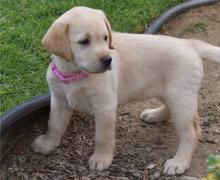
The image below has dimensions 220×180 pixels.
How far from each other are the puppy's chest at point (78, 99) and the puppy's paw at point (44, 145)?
37 cm

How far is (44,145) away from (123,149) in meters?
0.59

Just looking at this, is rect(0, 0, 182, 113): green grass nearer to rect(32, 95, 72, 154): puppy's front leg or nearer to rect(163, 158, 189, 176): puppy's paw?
rect(32, 95, 72, 154): puppy's front leg

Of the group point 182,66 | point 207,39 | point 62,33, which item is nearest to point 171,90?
point 182,66

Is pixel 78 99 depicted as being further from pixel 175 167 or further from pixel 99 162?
pixel 175 167

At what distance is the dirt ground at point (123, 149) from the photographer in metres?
4.21

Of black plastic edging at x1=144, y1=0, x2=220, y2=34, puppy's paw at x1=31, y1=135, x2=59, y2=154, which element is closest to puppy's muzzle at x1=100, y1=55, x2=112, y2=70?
puppy's paw at x1=31, y1=135, x2=59, y2=154

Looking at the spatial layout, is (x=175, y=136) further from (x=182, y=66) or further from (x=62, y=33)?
(x=62, y=33)

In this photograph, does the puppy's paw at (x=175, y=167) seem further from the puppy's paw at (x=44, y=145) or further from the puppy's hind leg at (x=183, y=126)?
the puppy's paw at (x=44, y=145)

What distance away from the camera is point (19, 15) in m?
5.74

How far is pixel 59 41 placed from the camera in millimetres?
3725

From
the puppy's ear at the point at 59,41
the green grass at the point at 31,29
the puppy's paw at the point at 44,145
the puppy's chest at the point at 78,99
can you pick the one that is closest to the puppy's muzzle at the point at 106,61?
the puppy's ear at the point at 59,41

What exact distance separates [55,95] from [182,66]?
0.88 meters

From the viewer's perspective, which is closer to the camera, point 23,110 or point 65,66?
point 65,66

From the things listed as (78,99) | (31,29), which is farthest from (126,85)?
(31,29)
